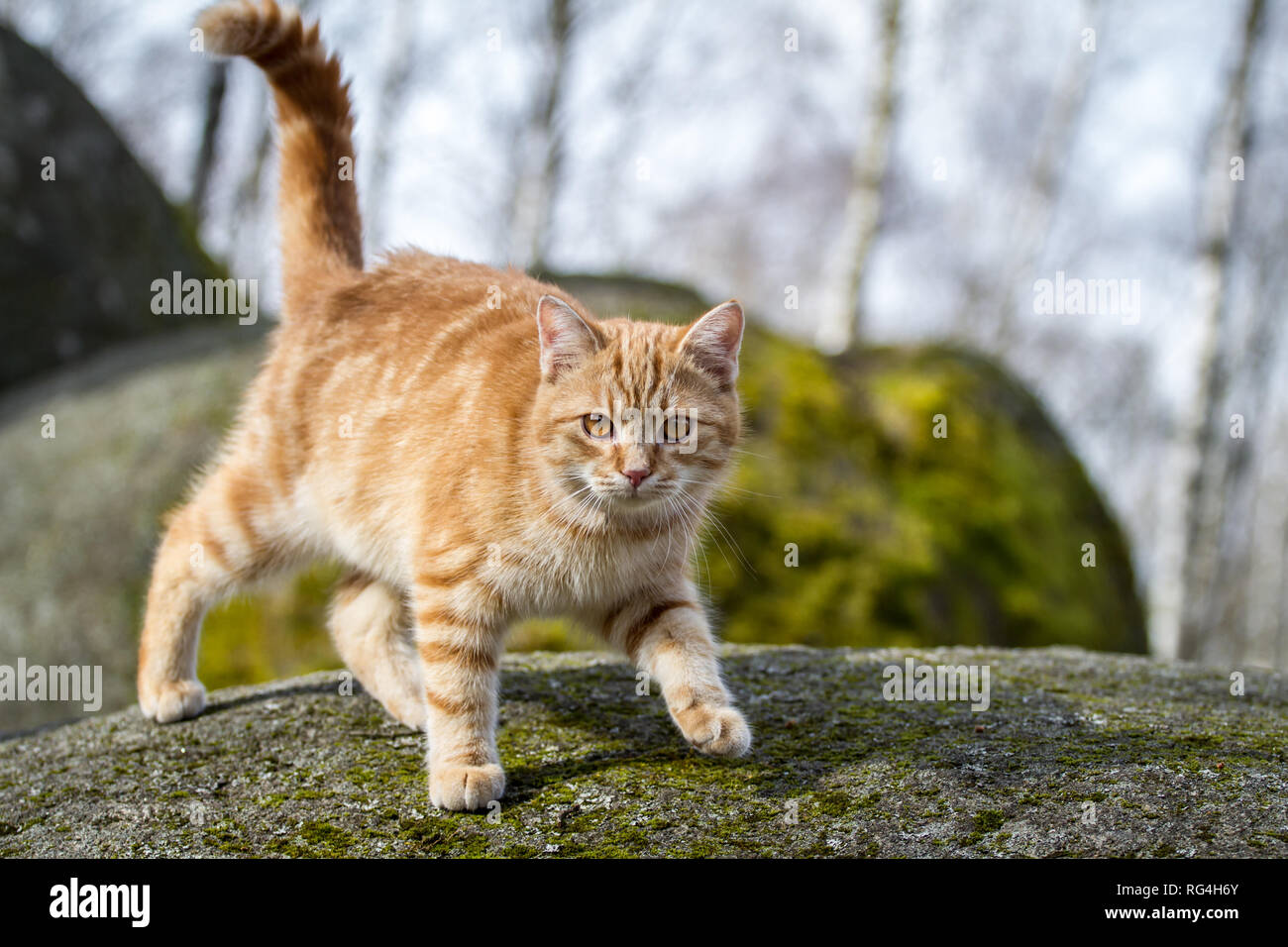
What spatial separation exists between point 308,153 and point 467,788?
279 cm

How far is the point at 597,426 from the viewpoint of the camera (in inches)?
127

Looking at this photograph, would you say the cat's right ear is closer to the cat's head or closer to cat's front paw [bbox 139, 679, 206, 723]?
the cat's head

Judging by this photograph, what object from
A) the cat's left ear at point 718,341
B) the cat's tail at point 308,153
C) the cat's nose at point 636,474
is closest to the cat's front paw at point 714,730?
the cat's nose at point 636,474

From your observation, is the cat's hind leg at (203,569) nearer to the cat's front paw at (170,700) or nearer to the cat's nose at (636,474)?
the cat's front paw at (170,700)

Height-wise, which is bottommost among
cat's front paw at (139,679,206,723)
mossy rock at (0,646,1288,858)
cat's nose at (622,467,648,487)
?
mossy rock at (0,646,1288,858)

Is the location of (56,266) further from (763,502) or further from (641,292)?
(763,502)

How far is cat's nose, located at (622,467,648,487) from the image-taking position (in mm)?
3062

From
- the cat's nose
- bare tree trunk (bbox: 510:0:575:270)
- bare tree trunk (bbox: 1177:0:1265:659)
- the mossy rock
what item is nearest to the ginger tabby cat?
the cat's nose

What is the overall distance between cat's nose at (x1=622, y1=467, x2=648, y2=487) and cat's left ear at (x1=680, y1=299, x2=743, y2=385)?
0.55 metres

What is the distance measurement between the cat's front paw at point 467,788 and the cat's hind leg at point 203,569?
1390mm

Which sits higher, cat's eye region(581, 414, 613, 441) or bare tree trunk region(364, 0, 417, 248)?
bare tree trunk region(364, 0, 417, 248)

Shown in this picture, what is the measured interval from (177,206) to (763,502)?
8381 mm

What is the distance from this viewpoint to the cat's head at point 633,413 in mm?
3156
